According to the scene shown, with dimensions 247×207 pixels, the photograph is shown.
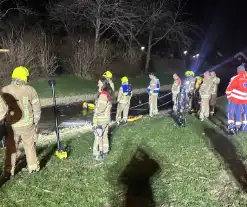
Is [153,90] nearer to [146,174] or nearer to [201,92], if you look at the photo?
[201,92]

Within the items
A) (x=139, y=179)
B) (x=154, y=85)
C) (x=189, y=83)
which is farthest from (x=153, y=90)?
(x=139, y=179)

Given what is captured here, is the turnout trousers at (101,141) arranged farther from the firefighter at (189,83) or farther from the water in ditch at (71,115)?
the firefighter at (189,83)

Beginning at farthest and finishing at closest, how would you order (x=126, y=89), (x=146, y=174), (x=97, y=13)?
(x=97, y=13)
(x=126, y=89)
(x=146, y=174)

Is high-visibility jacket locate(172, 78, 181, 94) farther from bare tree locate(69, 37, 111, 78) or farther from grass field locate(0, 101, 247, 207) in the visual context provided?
bare tree locate(69, 37, 111, 78)

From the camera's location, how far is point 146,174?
7055mm

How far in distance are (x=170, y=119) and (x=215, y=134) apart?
2230 millimetres

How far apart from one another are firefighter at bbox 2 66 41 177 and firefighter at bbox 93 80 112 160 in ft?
4.90

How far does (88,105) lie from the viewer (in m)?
16.3

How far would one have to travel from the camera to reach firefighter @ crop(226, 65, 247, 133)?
9531 millimetres

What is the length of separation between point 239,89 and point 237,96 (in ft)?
0.75

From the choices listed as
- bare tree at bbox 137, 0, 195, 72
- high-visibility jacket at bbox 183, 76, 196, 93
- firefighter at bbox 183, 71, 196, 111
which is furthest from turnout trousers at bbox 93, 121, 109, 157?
bare tree at bbox 137, 0, 195, 72

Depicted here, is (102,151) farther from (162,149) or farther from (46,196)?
(46,196)

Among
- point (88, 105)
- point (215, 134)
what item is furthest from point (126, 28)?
point (215, 134)

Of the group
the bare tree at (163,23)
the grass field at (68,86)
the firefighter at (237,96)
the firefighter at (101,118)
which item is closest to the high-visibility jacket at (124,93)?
the firefighter at (237,96)
